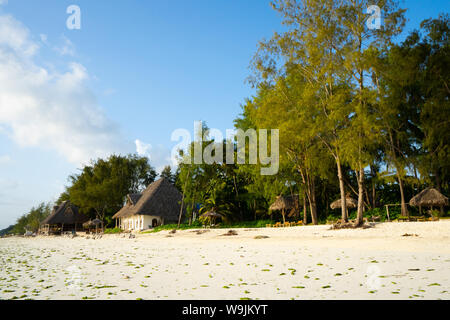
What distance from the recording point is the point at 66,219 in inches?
2242

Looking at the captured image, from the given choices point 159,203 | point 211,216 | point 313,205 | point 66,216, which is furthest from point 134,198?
point 313,205

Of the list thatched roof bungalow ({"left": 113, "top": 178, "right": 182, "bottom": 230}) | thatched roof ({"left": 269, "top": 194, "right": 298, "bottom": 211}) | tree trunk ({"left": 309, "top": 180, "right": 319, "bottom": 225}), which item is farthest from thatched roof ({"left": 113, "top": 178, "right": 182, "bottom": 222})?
tree trunk ({"left": 309, "top": 180, "right": 319, "bottom": 225})

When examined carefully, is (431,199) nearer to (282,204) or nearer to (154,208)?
(282,204)

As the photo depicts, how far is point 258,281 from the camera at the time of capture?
572 centimetres

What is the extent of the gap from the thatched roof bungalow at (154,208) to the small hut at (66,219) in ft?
62.4

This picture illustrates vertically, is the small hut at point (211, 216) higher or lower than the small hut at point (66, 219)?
higher

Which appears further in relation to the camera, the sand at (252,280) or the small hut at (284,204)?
the small hut at (284,204)

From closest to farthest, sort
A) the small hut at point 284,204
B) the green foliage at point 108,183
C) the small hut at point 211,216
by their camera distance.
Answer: the small hut at point 284,204 < the small hut at point 211,216 < the green foliage at point 108,183

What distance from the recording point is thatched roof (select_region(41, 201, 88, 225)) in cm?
5597

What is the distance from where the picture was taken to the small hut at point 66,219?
56062 mm

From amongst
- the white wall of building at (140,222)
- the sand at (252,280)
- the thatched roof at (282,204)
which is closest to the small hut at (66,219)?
Result: the white wall of building at (140,222)

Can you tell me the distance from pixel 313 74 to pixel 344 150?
19.4 feet

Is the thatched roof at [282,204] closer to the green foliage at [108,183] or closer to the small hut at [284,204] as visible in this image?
the small hut at [284,204]

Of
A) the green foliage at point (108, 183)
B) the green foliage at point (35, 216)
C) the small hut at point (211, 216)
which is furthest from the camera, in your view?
the green foliage at point (35, 216)
